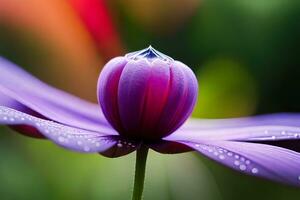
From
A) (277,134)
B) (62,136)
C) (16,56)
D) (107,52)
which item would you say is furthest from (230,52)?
(62,136)

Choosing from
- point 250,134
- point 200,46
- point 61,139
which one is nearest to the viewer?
point 61,139

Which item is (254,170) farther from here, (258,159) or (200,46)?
(200,46)

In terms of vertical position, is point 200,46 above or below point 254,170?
above

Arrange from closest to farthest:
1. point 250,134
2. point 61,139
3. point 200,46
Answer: point 61,139 < point 250,134 < point 200,46

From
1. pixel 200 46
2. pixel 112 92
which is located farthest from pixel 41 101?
pixel 200 46

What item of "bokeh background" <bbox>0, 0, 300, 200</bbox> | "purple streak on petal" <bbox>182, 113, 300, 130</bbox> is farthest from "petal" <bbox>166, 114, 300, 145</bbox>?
"bokeh background" <bbox>0, 0, 300, 200</bbox>

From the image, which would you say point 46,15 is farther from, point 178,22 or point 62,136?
point 62,136

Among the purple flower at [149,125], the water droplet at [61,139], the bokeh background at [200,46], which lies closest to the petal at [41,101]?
the purple flower at [149,125]
